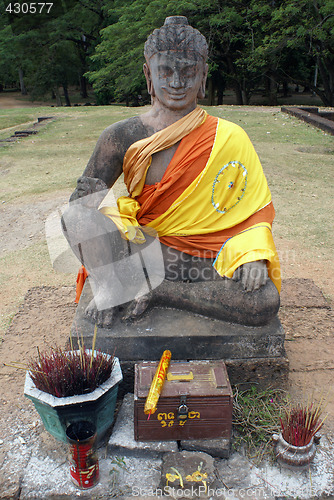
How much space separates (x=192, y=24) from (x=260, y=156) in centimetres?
1073

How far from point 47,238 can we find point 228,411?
12.5 feet

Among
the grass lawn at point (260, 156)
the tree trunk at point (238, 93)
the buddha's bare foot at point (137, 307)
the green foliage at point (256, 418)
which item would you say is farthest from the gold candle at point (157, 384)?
the tree trunk at point (238, 93)

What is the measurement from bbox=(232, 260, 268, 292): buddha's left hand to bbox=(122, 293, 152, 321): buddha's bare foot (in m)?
0.58

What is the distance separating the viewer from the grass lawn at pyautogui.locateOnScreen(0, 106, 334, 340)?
4.98 m

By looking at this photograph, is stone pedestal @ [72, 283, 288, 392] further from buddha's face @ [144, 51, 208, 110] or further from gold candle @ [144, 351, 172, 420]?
buddha's face @ [144, 51, 208, 110]

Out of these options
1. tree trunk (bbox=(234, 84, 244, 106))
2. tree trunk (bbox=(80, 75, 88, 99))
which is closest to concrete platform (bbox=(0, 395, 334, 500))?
tree trunk (bbox=(234, 84, 244, 106))

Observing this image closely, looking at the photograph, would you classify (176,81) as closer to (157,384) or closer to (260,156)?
(157,384)

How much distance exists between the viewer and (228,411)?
2301 millimetres

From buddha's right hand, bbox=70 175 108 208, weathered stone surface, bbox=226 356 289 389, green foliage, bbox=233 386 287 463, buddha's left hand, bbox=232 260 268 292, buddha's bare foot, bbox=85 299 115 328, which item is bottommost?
green foliage, bbox=233 386 287 463

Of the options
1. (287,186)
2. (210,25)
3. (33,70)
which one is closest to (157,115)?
(287,186)

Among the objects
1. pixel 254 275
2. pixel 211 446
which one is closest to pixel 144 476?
pixel 211 446

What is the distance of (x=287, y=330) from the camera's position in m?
3.53

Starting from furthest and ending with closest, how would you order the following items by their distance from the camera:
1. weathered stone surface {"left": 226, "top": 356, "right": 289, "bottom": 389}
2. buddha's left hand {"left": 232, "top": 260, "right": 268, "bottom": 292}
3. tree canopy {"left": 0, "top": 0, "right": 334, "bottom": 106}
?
tree canopy {"left": 0, "top": 0, "right": 334, "bottom": 106}
weathered stone surface {"left": 226, "top": 356, "right": 289, "bottom": 389}
buddha's left hand {"left": 232, "top": 260, "right": 268, "bottom": 292}

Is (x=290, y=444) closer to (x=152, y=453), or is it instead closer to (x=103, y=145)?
(x=152, y=453)
